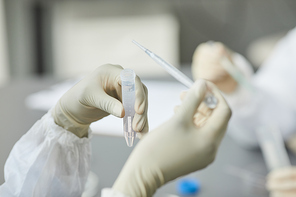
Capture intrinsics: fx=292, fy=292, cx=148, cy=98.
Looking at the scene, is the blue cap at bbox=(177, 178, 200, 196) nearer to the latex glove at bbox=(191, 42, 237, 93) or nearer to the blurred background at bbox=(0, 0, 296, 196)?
the latex glove at bbox=(191, 42, 237, 93)

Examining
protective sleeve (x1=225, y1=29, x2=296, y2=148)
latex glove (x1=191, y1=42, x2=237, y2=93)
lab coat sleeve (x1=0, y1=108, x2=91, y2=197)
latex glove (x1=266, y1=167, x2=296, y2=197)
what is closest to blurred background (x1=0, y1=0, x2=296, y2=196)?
protective sleeve (x1=225, y1=29, x2=296, y2=148)

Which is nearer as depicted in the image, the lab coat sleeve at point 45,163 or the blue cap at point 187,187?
the lab coat sleeve at point 45,163

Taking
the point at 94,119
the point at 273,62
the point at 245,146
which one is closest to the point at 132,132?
the point at 94,119

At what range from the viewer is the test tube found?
34cm

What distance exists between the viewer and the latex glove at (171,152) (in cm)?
31

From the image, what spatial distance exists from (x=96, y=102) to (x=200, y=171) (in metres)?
0.51

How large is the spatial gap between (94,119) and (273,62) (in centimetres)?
112

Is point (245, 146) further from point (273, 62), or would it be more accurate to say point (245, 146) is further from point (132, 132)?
point (132, 132)

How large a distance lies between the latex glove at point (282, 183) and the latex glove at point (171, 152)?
485 millimetres

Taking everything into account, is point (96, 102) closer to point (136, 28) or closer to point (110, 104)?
point (110, 104)

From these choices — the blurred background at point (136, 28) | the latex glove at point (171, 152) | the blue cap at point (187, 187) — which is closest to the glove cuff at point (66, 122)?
the latex glove at point (171, 152)

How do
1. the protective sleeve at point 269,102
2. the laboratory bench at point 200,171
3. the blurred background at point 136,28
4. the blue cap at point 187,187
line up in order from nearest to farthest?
the laboratory bench at point 200,171 < the blue cap at point 187,187 < the protective sleeve at point 269,102 < the blurred background at point 136,28

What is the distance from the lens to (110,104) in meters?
0.34

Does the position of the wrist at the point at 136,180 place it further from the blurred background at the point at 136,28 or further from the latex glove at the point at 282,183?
the blurred background at the point at 136,28
